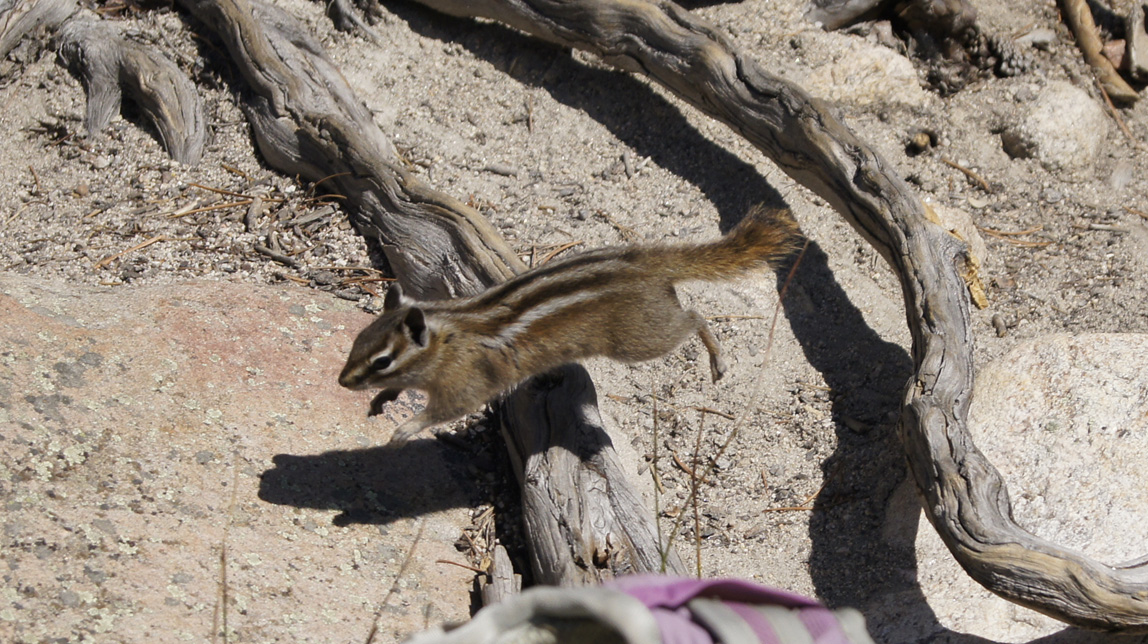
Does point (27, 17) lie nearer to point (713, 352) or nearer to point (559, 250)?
point (559, 250)

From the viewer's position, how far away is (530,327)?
4.09 m

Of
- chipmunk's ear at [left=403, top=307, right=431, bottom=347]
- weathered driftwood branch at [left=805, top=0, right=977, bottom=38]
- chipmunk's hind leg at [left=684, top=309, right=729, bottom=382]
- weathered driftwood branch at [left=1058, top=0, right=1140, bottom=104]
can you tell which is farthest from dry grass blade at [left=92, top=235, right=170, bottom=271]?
weathered driftwood branch at [left=1058, top=0, right=1140, bottom=104]

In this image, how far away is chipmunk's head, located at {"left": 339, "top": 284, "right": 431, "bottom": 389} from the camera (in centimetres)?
393

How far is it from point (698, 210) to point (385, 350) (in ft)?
8.47

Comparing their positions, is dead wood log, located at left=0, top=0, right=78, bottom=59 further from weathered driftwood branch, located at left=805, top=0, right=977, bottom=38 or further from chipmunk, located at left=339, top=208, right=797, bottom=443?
weathered driftwood branch, located at left=805, top=0, right=977, bottom=38

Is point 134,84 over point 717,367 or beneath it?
over

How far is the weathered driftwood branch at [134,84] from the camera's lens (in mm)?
5562

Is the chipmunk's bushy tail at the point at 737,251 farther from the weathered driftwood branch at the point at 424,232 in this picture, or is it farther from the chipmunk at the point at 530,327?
the weathered driftwood branch at the point at 424,232

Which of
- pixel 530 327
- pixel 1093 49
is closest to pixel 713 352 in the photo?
pixel 530 327

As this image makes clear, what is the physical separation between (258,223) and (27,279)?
1.27m

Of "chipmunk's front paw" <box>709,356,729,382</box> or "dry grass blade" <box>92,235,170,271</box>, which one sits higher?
"dry grass blade" <box>92,235,170,271</box>

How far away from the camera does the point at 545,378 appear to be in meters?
4.49

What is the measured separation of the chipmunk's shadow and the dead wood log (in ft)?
11.7

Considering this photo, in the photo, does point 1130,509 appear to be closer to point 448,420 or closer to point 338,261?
point 448,420
